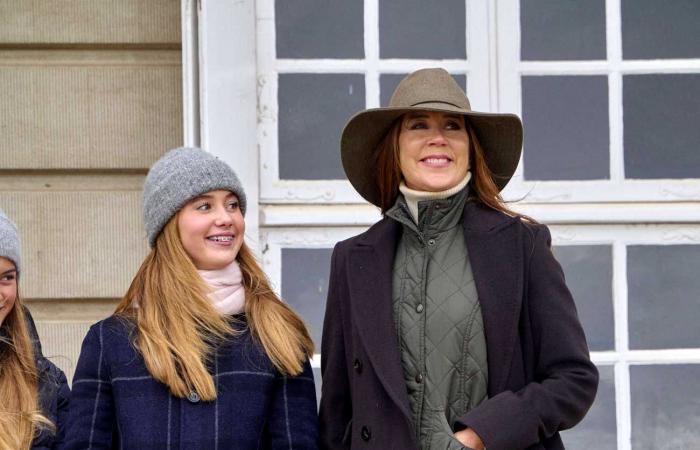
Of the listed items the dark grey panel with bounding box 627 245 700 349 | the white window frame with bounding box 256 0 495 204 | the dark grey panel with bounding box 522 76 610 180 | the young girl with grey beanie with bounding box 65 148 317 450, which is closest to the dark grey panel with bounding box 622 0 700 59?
the dark grey panel with bounding box 522 76 610 180

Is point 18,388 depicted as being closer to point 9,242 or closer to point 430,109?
point 9,242

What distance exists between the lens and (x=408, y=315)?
273cm

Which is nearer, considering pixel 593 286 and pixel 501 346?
pixel 501 346

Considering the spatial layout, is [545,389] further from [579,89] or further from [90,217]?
[90,217]

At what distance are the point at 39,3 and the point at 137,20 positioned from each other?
365 mm

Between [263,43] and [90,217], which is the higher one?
[263,43]

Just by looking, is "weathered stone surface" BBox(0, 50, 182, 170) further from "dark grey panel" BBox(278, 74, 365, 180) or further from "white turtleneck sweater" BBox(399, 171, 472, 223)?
"white turtleneck sweater" BBox(399, 171, 472, 223)

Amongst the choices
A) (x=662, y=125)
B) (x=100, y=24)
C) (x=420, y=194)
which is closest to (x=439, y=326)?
(x=420, y=194)

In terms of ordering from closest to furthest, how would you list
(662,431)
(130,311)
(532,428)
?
(532,428)
(130,311)
(662,431)

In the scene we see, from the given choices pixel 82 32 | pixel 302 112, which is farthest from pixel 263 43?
pixel 82 32

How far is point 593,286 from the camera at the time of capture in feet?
13.3

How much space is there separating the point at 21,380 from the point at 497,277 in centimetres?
124

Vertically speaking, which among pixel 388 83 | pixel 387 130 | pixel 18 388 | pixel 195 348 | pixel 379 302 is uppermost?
pixel 388 83

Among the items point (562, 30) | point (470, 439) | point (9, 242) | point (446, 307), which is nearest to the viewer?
point (470, 439)
